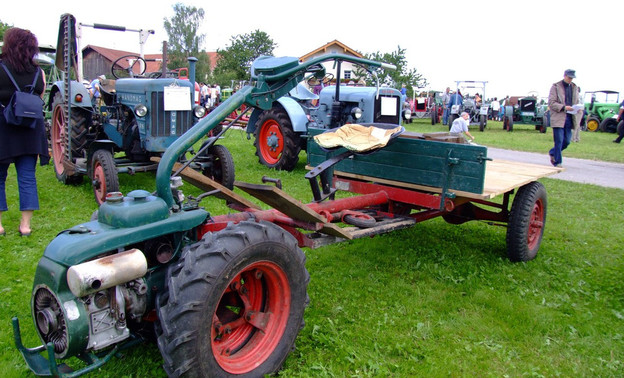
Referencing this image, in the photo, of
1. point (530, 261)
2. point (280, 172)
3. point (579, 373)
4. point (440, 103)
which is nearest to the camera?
point (579, 373)

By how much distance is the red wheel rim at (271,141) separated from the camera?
8.84m

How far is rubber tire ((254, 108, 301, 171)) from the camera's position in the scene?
8.48m

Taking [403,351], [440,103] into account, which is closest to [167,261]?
[403,351]

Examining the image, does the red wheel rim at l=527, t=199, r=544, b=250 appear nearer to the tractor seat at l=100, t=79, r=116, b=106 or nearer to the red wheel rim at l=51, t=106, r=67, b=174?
the tractor seat at l=100, t=79, r=116, b=106

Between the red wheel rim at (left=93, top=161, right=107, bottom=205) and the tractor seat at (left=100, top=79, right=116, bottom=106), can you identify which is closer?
the red wheel rim at (left=93, top=161, right=107, bottom=205)

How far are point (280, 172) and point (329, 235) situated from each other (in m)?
5.08

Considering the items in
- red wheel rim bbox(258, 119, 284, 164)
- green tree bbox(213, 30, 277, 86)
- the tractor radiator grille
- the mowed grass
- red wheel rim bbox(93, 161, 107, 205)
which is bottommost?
the mowed grass

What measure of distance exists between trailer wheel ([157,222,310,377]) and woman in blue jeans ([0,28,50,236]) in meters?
3.01

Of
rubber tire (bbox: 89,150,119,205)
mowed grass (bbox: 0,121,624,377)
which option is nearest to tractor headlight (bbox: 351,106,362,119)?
mowed grass (bbox: 0,121,624,377)

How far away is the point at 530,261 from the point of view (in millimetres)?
4582

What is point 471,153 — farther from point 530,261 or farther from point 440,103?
point 440,103

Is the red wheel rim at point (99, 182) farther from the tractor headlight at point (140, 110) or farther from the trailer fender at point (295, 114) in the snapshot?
the trailer fender at point (295, 114)

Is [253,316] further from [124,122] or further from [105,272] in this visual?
[124,122]

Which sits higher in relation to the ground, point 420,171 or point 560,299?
point 420,171
